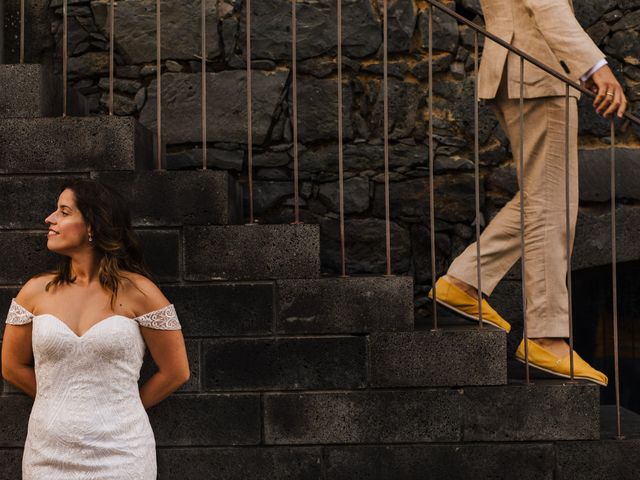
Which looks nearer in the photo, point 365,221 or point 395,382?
point 395,382

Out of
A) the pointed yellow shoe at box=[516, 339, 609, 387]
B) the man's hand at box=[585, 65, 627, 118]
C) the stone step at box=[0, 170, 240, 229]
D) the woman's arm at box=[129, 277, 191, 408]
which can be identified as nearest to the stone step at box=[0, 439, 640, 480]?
the pointed yellow shoe at box=[516, 339, 609, 387]

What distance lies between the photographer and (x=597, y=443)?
13.4 ft

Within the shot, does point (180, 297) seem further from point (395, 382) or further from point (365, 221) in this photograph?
point (365, 221)

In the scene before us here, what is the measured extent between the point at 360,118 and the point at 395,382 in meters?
2.04

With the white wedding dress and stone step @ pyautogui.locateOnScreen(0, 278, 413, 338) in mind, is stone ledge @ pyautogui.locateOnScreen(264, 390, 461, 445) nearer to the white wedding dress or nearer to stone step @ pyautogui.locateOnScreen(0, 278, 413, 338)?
stone step @ pyautogui.locateOnScreen(0, 278, 413, 338)

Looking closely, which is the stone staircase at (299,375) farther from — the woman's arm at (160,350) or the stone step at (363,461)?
the woman's arm at (160,350)

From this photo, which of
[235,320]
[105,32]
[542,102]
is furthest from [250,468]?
[105,32]

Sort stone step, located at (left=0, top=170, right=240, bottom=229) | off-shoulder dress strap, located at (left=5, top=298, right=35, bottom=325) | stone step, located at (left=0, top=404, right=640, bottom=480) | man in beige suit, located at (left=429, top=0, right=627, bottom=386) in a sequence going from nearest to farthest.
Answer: off-shoulder dress strap, located at (left=5, top=298, right=35, bottom=325) → stone step, located at (left=0, top=404, right=640, bottom=480) → stone step, located at (left=0, top=170, right=240, bottom=229) → man in beige suit, located at (left=429, top=0, right=627, bottom=386)

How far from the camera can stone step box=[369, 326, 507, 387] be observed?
4.07 m

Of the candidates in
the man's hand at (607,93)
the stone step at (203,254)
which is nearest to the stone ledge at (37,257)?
the stone step at (203,254)

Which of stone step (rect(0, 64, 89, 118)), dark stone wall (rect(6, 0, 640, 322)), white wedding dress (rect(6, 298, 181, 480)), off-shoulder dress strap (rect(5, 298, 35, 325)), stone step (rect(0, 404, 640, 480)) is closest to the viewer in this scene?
white wedding dress (rect(6, 298, 181, 480))

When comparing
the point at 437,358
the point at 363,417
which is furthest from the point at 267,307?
the point at 437,358

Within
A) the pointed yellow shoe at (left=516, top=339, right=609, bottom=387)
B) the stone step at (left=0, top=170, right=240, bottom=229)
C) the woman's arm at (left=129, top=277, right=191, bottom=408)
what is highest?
the stone step at (left=0, top=170, right=240, bottom=229)

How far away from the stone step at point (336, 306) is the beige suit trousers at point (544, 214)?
0.50 metres
